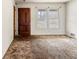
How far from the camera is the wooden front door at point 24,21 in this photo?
11641mm

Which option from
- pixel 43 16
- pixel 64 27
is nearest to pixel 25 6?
pixel 43 16

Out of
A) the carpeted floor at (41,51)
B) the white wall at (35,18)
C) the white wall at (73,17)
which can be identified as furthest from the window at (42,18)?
the carpeted floor at (41,51)

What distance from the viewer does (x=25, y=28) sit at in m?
11.6

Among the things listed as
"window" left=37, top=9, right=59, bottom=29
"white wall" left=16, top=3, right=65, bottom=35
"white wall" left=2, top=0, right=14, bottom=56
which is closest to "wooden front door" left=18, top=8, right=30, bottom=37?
"white wall" left=16, top=3, right=65, bottom=35

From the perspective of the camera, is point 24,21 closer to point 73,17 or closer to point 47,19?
point 47,19

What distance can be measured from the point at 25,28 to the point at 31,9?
161 cm

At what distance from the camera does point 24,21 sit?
1165 cm

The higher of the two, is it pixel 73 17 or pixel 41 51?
pixel 73 17

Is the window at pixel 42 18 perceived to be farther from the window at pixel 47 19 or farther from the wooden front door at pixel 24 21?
the wooden front door at pixel 24 21

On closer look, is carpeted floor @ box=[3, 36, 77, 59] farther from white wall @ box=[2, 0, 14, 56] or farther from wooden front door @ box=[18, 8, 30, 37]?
wooden front door @ box=[18, 8, 30, 37]

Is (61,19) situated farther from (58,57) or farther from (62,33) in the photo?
(58,57)

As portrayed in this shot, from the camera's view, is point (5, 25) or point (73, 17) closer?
point (5, 25)

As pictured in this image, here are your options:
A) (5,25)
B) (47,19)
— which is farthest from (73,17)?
(5,25)

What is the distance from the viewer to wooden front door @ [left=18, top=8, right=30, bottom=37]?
11.6m
